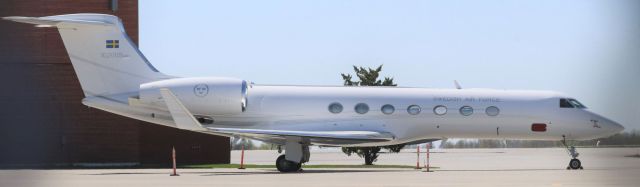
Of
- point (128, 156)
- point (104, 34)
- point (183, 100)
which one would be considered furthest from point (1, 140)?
point (128, 156)

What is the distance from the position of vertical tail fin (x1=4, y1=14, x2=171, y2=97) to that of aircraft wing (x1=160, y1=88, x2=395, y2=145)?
2789 millimetres

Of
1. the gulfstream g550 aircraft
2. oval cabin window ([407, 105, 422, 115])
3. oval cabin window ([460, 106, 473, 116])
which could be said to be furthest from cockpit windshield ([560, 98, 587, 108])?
oval cabin window ([407, 105, 422, 115])


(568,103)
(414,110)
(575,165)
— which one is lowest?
(575,165)

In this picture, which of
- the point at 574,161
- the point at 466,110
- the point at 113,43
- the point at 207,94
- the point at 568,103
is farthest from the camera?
the point at 113,43

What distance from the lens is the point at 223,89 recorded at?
2406cm

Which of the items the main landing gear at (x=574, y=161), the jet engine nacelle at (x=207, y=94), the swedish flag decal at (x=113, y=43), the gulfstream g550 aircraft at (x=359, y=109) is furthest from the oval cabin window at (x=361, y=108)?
the swedish flag decal at (x=113, y=43)

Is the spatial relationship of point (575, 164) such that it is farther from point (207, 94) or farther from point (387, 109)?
point (207, 94)

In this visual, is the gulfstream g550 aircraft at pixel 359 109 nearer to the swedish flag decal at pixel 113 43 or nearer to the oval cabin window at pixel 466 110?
the oval cabin window at pixel 466 110

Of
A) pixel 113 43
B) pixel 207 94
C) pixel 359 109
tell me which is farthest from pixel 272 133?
pixel 113 43

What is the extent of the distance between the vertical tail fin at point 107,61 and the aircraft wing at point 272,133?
2789mm

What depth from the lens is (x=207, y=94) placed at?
24109mm

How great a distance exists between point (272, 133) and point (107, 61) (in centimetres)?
560

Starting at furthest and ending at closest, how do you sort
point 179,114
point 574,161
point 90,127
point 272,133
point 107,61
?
point 90,127 < point 107,61 < point 574,161 < point 272,133 < point 179,114

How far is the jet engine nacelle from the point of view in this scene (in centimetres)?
2409
